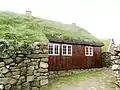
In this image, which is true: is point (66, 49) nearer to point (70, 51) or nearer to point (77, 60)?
point (70, 51)

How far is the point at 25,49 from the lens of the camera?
13.0 metres

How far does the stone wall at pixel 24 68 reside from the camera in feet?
39.2

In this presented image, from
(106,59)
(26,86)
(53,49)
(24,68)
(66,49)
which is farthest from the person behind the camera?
(106,59)

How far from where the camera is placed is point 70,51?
69.7 ft

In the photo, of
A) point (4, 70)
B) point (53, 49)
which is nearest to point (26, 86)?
point (4, 70)

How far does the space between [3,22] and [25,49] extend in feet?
12.3

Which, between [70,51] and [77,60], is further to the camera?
[77,60]

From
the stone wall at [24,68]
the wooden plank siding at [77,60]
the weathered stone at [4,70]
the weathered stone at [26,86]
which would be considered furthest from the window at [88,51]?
the weathered stone at [4,70]

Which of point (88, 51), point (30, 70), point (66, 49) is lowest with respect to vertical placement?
point (30, 70)

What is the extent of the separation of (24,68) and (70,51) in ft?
29.4

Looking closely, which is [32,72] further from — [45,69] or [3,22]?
[3,22]

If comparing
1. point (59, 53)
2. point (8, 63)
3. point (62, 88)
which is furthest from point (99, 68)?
point (8, 63)

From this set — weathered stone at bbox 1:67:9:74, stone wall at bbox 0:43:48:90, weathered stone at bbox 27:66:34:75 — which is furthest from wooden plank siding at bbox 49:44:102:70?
weathered stone at bbox 1:67:9:74

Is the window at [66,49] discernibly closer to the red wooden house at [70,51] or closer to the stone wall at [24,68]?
the red wooden house at [70,51]
